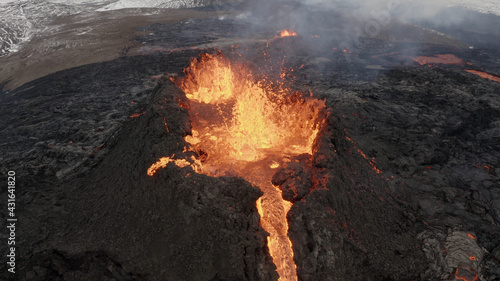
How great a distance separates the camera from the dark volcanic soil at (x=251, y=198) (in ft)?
9.81

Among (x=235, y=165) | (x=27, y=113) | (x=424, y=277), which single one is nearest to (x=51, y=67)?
(x=27, y=113)

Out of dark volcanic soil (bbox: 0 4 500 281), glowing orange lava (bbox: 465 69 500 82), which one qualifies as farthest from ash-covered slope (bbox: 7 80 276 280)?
glowing orange lava (bbox: 465 69 500 82)

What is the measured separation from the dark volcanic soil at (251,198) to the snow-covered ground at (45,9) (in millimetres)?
17060

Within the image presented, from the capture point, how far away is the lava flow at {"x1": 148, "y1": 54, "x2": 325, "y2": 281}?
3477mm

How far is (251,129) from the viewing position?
5.83m

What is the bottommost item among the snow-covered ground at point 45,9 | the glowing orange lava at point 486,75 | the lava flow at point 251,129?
the snow-covered ground at point 45,9

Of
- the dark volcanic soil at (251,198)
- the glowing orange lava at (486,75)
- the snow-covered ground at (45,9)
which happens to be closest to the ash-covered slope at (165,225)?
the dark volcanic soil at (251,198)

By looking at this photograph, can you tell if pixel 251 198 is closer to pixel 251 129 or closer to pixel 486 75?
pixel 251 129

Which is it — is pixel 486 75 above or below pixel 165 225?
below

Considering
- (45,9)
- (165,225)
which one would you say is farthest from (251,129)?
(45,9)

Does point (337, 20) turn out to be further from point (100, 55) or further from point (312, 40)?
point (100, 55)

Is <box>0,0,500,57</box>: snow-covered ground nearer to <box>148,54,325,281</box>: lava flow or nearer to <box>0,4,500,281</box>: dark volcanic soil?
<box>0,4,500,281</box>: dark volcanic soil

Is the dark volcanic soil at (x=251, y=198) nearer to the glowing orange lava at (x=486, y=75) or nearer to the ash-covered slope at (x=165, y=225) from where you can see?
the ash-covered slope at (x=165, y=225)

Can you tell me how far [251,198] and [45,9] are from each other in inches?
1372
